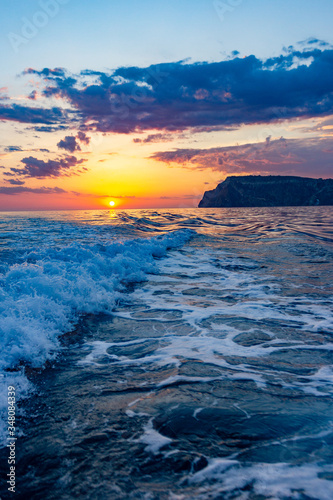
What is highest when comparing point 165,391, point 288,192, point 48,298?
point 288,192

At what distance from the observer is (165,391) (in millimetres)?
3463

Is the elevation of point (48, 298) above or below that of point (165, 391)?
above

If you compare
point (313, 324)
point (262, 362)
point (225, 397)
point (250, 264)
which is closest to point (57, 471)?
point (225, 397)

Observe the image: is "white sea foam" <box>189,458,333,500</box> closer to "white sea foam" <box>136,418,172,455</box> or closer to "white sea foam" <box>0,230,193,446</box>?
"white sea foam" <box>136,418,172,455</box>

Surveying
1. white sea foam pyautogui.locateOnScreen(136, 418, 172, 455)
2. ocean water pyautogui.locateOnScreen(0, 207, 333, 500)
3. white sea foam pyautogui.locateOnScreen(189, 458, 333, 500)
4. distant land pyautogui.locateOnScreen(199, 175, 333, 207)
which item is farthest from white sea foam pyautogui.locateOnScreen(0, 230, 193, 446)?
distant land pyautogui.locateOnScreen(199, 175, 333, 207)

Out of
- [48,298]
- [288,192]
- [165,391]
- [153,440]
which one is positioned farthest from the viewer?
[288,192]

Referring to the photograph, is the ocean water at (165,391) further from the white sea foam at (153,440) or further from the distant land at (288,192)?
the distant land at (288,192)

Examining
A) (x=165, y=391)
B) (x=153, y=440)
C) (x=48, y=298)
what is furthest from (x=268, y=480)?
(x=48, y=298)

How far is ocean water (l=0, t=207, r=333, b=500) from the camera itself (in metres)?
2.27

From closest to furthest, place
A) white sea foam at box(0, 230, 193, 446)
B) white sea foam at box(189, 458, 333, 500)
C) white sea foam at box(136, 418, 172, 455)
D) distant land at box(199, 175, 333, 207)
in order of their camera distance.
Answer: white sea foam at box(189, 458, 333, 500)
white sea foam at box(136, 418, 172, 455)
white sea foam at box(0, 230, 193, 446)
distant land at box(199, 175, 333, 207)

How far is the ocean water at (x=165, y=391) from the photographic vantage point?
2266 millimetres

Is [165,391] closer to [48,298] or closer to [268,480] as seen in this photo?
[268,480]

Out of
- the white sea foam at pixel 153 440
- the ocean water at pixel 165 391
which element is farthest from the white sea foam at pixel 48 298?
the white sea foam at pixel 153 440

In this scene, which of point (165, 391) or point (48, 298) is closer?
point (165, 391)
